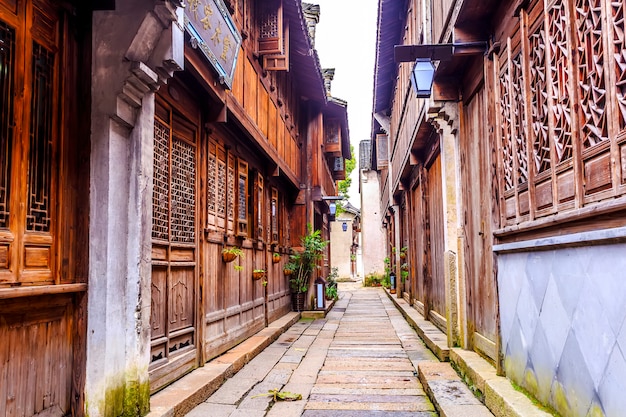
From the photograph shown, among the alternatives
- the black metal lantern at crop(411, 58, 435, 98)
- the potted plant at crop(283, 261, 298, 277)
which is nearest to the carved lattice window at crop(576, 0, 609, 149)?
the black metal lantern at crop(411, 58, 435, 98)

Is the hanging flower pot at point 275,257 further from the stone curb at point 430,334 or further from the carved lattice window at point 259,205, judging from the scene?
the stone curb at point 430,334

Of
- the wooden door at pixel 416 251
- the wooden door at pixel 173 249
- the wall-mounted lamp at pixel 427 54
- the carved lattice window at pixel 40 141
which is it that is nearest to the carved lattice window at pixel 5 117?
the carved lattice window at pixel 40 141

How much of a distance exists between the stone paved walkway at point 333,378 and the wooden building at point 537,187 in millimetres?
1103

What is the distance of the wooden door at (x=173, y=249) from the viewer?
554 centimetres

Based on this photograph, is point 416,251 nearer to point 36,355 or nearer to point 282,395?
point 282,395

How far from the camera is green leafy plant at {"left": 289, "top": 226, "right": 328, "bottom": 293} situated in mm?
14328

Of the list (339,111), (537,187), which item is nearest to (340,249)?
(339,111)

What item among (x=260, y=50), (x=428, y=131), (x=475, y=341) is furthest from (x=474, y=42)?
(x=260, y=50)

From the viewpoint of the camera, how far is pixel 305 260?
14594mm

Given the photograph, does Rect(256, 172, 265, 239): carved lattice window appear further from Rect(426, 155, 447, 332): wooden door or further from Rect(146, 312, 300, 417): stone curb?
Rect(426, 155, 447, 332): wooden door

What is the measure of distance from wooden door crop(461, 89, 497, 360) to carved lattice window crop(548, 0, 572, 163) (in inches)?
75.5

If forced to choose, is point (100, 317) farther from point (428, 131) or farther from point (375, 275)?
point (375, 275)

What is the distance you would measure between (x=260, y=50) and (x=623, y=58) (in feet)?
26.0

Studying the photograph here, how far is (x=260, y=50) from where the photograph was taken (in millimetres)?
9953
